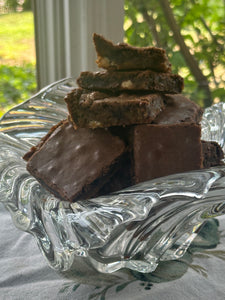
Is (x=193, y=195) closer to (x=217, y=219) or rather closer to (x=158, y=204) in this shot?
(x=158, y=204)

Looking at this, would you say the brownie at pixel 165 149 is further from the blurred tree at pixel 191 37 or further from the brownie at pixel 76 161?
the blurred tree at pixel 191 37

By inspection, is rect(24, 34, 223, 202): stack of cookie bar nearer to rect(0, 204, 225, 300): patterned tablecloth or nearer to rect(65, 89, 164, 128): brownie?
rect(65, 89, 164, 128): brownie

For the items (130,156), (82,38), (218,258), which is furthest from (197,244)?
(82,38)

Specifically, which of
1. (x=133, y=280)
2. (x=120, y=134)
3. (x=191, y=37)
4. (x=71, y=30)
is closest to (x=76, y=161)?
(x=120, y=134)

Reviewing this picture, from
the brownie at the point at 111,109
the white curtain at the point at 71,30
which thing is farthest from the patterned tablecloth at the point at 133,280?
the white curtain at the point at 71,30

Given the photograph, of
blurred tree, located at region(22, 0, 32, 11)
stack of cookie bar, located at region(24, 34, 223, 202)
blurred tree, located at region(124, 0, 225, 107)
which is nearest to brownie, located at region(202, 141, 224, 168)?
stack of cookie bar, located at region(24, 34, 223, 202)

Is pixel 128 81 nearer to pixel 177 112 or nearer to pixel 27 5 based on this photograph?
pixel 177 112
